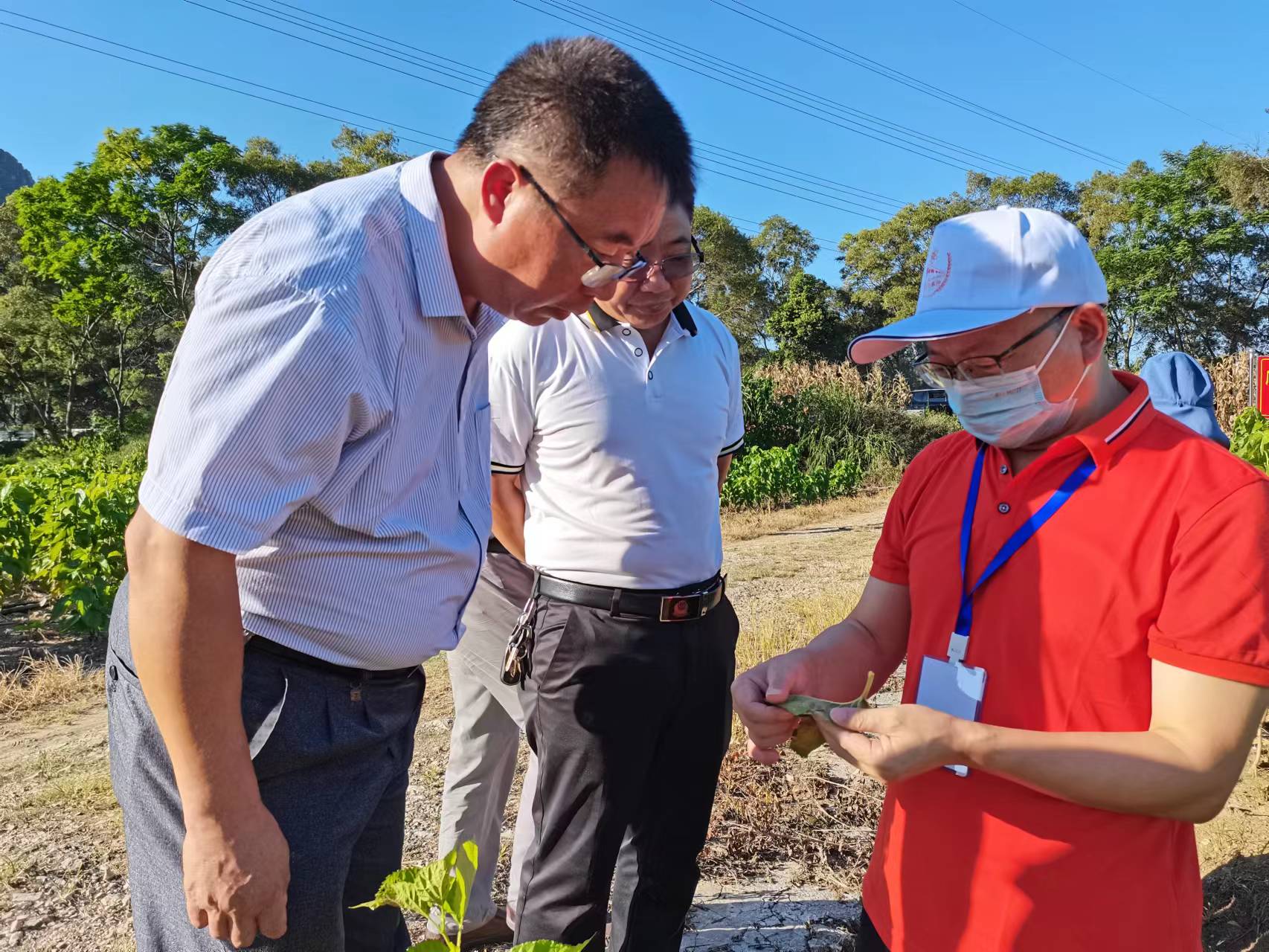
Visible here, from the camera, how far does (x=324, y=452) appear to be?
48.9 inches

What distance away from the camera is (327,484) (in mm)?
1309

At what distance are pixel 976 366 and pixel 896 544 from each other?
40 centimetres

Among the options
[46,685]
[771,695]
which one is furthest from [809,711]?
[46,685]

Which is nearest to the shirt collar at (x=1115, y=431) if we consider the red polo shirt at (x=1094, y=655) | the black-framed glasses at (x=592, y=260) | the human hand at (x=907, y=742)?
the red polo shirt at (x=1094, y=655)

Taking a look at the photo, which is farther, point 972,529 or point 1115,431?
point 972,529

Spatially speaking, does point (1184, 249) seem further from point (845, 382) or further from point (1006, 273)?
point (1006, 273)

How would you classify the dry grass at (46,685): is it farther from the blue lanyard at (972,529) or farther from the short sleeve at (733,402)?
the blue lanyard at (972,529)

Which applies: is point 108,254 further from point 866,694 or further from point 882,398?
point 866,694

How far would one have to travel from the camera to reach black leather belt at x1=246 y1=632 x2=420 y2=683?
4.51ft

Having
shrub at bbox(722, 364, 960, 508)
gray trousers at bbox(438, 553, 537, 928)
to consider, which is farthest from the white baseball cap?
shrub at bbox(722, 364, 960, 508)

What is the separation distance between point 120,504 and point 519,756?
469 centimetres

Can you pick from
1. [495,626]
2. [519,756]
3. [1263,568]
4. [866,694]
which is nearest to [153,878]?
[866,694]

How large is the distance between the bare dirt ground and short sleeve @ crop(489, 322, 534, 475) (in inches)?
62.6

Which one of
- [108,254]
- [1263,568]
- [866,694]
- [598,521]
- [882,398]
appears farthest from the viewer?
[108,254]
